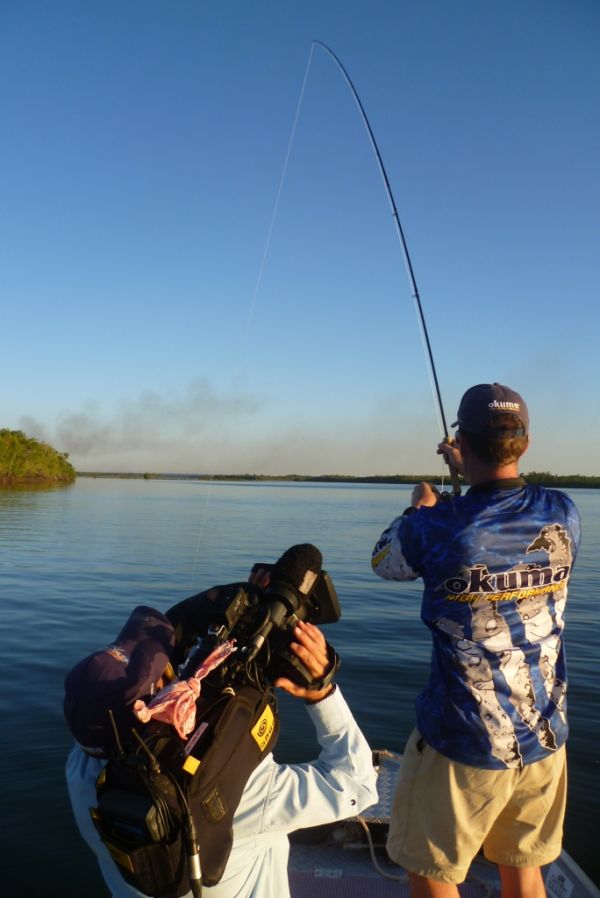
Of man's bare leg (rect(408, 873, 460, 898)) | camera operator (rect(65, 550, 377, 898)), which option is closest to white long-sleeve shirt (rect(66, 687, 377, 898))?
camera operator (rect(65, 550, 377, 898))

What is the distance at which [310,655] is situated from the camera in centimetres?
215

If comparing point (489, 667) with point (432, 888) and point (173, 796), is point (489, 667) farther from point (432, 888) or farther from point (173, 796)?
point (173, 796)

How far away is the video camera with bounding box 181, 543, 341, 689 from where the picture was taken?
2.01 meters

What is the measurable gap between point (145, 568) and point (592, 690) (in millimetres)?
10731

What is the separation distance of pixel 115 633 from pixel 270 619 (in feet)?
28.6

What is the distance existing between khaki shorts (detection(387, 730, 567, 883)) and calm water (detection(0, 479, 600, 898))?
92.6 inches

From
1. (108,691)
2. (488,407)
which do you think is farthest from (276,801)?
(488,407)

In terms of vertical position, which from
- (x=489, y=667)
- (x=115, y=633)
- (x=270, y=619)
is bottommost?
(x=115, y=633)

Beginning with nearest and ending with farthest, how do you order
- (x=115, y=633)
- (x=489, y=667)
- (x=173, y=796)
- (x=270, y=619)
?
(x=173, y=796)
(x=270, y=619)
(x=489, y=667)
(x=115, y=633)

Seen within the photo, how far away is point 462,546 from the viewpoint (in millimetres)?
2594

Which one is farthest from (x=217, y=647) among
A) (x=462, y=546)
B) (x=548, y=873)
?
(x=548, y=873)

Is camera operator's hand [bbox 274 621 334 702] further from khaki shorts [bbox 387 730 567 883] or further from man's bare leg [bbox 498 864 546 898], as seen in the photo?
man's bare leg [bbox 498 864 546 898]

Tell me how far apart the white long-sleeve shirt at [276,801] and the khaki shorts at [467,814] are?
1.49 ft

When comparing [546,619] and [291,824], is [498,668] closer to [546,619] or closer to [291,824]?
[546,619]
